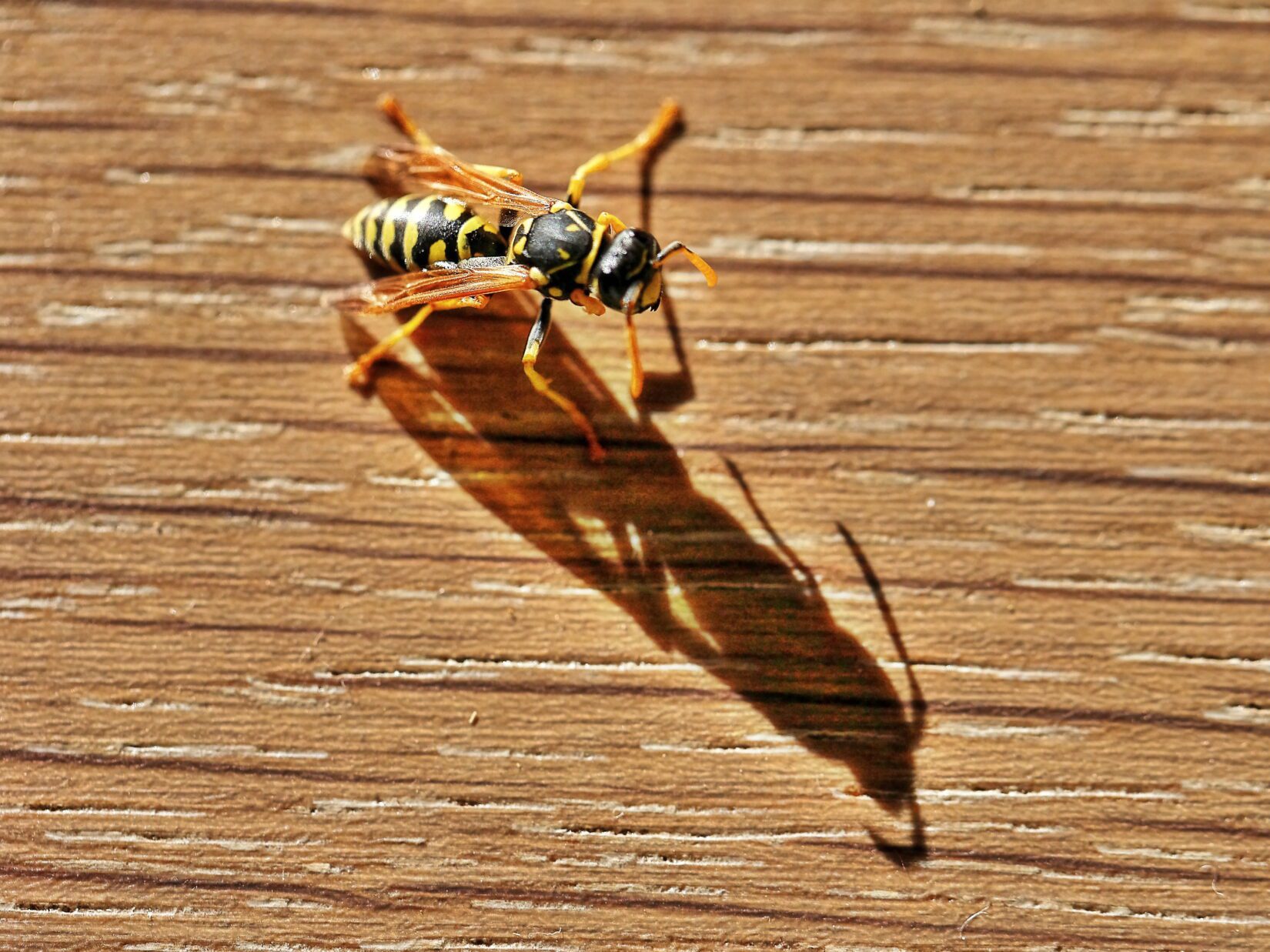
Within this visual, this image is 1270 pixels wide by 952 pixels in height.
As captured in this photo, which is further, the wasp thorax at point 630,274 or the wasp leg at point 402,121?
the wasp leg at point 402,121

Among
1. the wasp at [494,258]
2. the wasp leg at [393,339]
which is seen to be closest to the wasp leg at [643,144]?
the wasp at [494,258]

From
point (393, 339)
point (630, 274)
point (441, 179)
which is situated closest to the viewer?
point (630, 274)

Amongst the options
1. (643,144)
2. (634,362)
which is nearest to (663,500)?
(634,362)

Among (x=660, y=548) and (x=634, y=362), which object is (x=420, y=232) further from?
(x=660, y=548)

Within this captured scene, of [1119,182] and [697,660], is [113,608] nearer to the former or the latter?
[697,660]

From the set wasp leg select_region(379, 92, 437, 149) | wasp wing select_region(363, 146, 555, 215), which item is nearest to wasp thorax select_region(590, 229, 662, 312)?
wasp wing select_region(363, 146, 555, 215)

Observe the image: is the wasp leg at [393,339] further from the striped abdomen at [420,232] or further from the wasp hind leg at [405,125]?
the wasp hind leg at [405,125]

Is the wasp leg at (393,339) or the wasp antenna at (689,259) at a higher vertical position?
the wasp antenna at (689,259)
